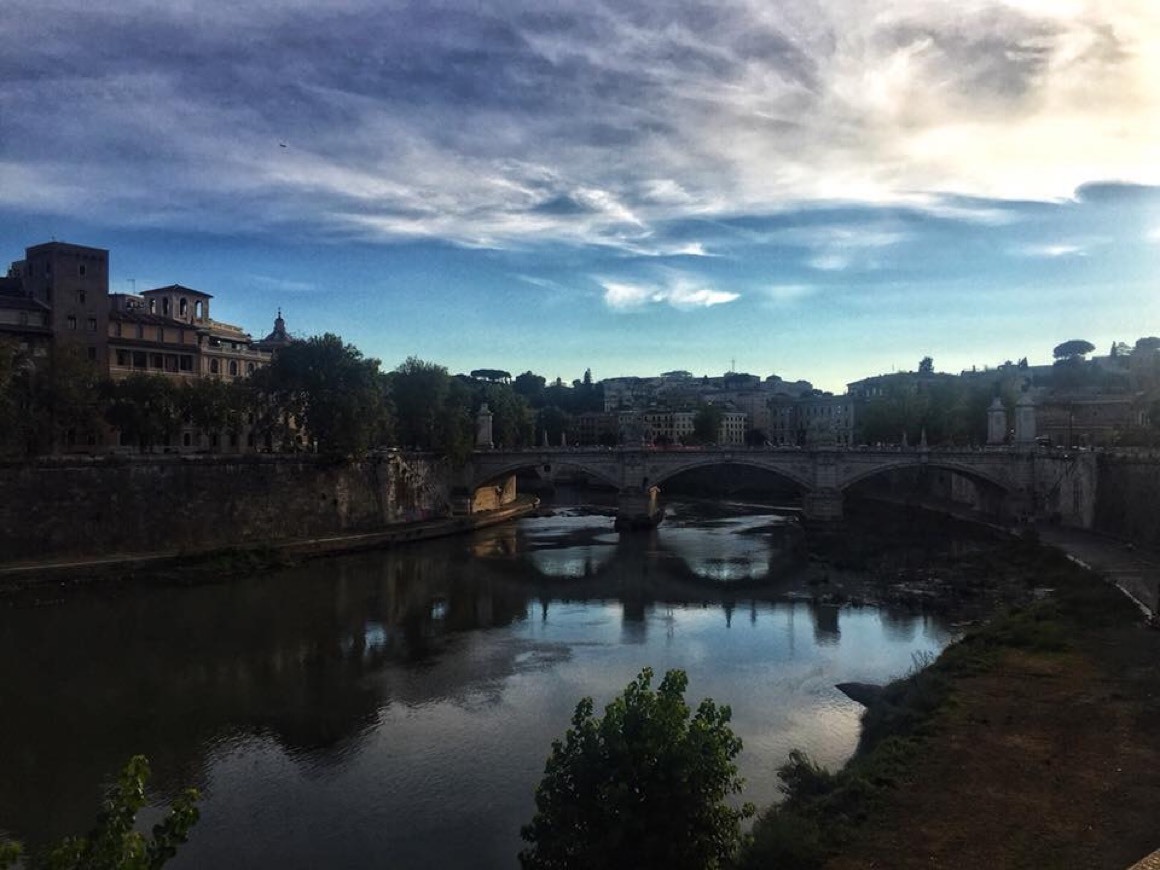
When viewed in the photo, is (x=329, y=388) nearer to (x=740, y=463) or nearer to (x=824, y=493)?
(x=740, y=463)

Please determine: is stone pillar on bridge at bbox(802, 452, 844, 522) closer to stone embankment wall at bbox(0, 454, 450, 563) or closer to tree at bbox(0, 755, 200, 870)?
stone embankment wall at bbox(0, 454, 450, 563)

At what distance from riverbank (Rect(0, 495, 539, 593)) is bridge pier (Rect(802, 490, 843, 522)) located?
21.2m

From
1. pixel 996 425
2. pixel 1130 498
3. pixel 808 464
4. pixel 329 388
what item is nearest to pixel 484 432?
pixel 329 388

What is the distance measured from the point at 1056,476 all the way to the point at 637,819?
1531 inches

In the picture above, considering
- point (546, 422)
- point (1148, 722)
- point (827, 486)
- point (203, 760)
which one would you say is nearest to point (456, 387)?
point (827, 486)

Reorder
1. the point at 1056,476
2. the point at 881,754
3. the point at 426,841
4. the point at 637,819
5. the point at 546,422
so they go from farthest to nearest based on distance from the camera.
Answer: the point at 546,422, the point at 1056,476, the point at 881,754, the point at 426,841, the point at 637,819

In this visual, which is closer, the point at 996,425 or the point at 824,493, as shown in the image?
the point at 824,493

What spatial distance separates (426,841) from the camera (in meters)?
12.3

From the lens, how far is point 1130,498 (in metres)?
32.1

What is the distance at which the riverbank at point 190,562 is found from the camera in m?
28.3

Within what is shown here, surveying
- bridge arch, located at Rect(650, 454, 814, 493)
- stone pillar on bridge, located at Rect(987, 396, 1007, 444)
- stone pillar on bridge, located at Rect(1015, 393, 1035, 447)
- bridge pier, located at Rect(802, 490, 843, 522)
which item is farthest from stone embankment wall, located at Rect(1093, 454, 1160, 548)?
bridge arch, located at Rect(650, 454, 814, 493)

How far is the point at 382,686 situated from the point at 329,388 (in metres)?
24.0

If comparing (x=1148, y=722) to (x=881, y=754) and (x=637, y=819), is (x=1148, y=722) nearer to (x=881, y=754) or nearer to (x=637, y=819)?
(x=881, y=754)

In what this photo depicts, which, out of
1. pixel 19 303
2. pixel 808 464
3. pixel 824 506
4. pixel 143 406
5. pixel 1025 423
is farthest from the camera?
pixel 808 464
